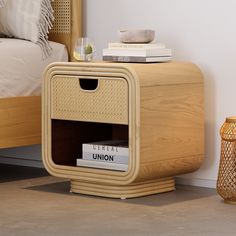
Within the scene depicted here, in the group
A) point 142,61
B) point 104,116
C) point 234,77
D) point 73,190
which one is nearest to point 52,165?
point 73,190

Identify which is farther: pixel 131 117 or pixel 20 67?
pixel 20 67

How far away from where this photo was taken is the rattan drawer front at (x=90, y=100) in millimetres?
2670

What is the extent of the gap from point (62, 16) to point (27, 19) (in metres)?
0.19

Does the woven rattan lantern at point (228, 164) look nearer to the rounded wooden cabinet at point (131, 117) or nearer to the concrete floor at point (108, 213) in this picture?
the concrete floor at point (108, 213)

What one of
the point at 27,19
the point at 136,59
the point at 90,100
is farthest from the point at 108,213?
the point at 27,19

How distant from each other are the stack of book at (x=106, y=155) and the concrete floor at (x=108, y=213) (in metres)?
0.12

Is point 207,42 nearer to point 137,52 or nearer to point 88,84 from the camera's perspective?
point 137,52

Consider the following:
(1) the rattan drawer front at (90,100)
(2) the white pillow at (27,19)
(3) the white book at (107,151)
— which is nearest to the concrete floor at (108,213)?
(3) the white book at (107,151)

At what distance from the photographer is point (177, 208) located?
2572 mm

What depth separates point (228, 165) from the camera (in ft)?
8.75

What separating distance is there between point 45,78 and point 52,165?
1.06 feet

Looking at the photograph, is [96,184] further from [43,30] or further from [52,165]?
[43,30]

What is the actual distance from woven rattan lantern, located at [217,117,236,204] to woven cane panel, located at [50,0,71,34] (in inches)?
38.1

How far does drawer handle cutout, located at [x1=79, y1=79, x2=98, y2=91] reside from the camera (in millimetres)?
2901
